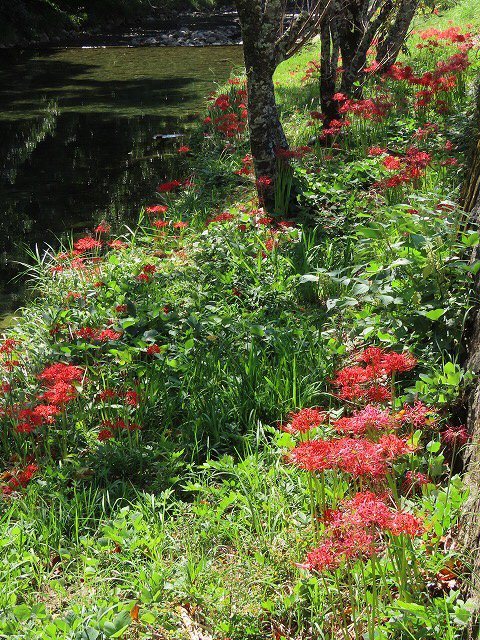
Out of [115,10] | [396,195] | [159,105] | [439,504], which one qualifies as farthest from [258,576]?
[115,10]

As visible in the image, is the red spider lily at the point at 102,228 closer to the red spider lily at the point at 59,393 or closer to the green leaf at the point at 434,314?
the red spider lily at the point at 59,393

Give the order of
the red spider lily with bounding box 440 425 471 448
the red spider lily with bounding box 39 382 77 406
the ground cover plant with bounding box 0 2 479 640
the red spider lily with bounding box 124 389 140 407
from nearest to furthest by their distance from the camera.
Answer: the ground cover plant with bounding box 0 2 479 640 < the red spider lily with bounding box 440 425 471 448 < the red spider lily with bounding box 39 382 77 406 < the red spider lily with bounding box 124 389 140 407

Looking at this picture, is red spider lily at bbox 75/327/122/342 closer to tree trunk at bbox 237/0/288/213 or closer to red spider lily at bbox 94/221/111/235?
red spider lily at bbox 94/221/111/235

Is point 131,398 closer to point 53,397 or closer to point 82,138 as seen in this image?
point 53,397

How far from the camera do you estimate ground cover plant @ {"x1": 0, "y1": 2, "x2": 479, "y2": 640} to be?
2553mm

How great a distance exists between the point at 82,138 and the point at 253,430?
1026cm

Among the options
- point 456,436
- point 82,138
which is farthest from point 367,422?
point 82,138

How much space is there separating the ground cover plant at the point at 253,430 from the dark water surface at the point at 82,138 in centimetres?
251

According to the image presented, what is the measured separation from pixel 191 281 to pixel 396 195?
1.85m

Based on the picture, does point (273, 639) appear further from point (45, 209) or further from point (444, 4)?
point (444, 4)

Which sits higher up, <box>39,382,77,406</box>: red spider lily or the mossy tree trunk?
the mossy tree trunk

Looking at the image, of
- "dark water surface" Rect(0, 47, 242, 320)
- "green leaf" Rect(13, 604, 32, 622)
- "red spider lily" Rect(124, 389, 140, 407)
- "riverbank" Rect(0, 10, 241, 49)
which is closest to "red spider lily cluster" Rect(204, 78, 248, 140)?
"dark water surface" Rect(0, 47, 242, 320)

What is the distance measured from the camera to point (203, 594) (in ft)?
9.01

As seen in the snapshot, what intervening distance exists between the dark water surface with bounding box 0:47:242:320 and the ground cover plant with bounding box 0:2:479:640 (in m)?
2.51
